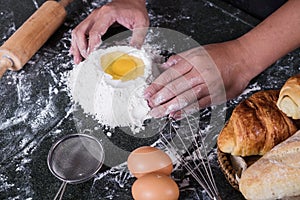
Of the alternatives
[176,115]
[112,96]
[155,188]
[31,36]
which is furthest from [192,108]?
[31,36]

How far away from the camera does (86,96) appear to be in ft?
4.24

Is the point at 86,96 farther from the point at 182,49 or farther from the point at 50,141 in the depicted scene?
the point at 182,49

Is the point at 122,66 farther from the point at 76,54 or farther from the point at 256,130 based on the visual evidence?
the point at 256,130

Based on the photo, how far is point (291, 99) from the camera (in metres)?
0.98

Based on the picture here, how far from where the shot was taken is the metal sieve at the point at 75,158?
1.15 m

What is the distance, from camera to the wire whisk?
1.12 m

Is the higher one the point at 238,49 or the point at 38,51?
the point at 38,51

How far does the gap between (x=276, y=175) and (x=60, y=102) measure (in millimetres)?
648

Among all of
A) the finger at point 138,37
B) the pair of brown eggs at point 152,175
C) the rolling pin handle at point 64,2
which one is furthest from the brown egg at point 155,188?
the rolling pin handle at point 64,2

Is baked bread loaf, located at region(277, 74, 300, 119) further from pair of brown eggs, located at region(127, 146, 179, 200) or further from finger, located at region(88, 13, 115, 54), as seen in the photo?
finger, located at region(88, 13, 115, 54)

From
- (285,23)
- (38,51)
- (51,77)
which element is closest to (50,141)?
(51,77)

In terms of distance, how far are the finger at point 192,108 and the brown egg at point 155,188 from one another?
0.75 ft

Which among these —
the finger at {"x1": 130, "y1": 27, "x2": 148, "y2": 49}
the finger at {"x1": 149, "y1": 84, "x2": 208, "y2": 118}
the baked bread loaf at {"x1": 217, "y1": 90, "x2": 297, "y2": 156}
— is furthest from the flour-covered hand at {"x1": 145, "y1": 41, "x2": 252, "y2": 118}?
the baked bread loaf at {"x1": 217, "y1": 90, "x2": 297, "y2": 156}

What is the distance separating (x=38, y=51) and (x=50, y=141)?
14.0 inches
